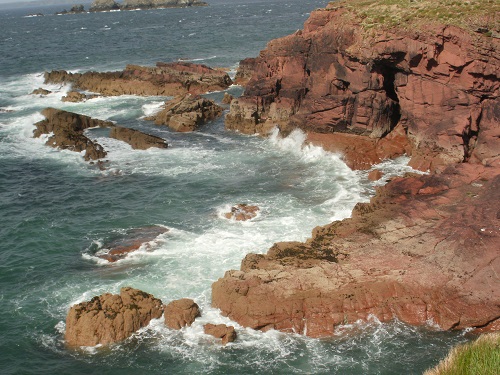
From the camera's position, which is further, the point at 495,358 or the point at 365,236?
the point at 365,236

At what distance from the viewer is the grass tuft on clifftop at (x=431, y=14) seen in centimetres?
4172

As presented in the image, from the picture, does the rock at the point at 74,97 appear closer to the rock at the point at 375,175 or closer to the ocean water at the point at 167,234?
the ocean water at the point at 167,234

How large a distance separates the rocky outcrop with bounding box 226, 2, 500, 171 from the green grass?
2422 cm

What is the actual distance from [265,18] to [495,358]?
173 metres

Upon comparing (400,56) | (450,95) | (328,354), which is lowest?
(328,354)

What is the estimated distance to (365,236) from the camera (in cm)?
3266

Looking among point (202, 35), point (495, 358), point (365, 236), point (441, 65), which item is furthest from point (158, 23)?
point (495, 358)

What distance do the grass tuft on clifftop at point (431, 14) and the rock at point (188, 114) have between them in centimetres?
2173

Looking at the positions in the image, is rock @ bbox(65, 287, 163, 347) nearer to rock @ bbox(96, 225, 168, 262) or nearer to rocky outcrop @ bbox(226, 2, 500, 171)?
rock @ bbox(96, 225, 168, 262)

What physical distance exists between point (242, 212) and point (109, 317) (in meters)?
14.8

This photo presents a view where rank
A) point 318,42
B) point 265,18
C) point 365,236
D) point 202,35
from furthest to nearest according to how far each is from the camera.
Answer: point 265,18, point 202,35, point 318,42, point 365,236

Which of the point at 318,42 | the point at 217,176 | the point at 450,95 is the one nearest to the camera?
the point at 450,95

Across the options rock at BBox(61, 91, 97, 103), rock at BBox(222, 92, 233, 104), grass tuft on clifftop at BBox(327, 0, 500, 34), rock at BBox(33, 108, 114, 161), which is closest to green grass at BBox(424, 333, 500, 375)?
grass tuft on clifftop at BBox(327, 0, 500, 34)

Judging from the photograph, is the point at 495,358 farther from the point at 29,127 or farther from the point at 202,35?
the point at 202,35
